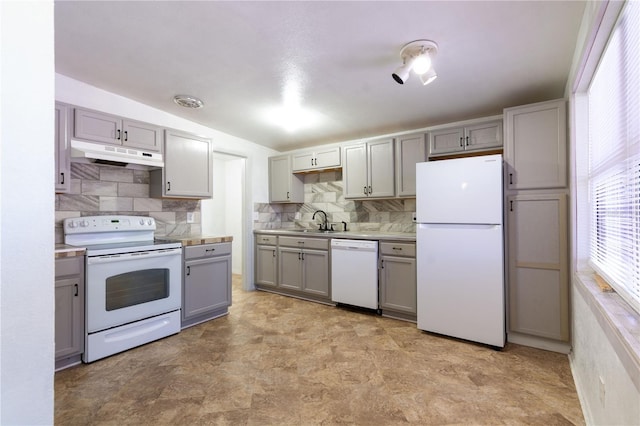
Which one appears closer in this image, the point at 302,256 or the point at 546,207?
the point at 546,207

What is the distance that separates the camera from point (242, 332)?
9.45 feet

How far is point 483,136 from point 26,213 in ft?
10.8

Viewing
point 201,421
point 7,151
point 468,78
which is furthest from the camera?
point 468,78

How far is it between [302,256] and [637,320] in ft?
10.1

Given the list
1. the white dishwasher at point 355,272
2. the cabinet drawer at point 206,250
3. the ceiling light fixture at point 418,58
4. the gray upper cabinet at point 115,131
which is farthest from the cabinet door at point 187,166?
the ceiling light fixture at point 418,58

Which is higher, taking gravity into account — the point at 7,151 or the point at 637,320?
the point at 7,151

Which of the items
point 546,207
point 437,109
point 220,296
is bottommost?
point 220,296

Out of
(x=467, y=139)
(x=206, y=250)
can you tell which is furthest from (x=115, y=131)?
(x=467, y=139)

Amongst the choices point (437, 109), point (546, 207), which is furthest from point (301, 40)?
point (546, 207)

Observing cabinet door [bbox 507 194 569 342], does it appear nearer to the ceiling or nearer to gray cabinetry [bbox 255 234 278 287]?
the ceiling

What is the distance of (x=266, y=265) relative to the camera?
13.9ft

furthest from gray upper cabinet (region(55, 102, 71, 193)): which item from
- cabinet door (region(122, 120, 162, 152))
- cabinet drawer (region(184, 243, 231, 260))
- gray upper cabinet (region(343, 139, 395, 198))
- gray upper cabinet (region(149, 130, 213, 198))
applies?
gray upper cabinet (region(343, 139, 395, 198))

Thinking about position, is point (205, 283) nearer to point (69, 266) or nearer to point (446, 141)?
point (69, 266)

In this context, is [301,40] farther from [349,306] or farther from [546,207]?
[349,306]
